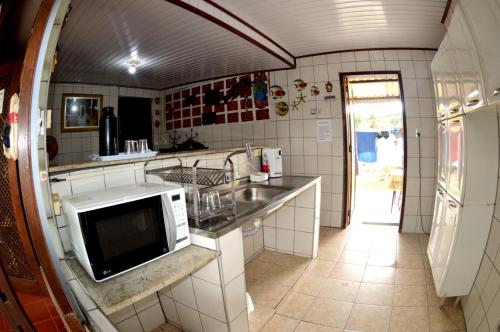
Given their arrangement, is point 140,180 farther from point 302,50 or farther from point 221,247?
point 302,50

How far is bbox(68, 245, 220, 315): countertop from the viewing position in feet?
2.25

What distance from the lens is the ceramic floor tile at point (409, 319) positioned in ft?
4.20

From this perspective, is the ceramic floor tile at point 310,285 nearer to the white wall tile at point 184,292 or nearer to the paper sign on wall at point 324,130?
the white wall tile at point 184,292

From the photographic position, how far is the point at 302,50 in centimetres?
246

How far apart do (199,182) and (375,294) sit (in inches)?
58.9

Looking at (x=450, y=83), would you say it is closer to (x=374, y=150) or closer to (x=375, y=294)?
(x=375, y=294)

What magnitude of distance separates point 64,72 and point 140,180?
225 centimetres

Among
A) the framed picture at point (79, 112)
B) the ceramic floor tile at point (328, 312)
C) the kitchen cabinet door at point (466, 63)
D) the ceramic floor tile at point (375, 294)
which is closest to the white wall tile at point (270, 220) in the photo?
the ceramic floor tile at point (328, 312)

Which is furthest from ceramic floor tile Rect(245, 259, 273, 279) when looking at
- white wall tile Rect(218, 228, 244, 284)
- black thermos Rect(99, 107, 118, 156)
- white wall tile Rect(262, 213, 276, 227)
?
black thermos Rect(99, 107, 118, 156)

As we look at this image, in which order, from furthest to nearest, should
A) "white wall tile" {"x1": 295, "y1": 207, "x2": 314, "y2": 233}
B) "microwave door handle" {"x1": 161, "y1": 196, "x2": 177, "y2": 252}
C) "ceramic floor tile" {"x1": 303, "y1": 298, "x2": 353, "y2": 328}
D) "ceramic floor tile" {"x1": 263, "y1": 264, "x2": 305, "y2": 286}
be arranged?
"white wall tile" {"x1": 295, "y1": 207, "x2": 314, "y2": 233}, "ceramic floor tile" {"x1": 263, "y1": 264, "x2": 305, "y2": 286}, "ceramic floor tile" {"x1": 303, "y1": 298, "x2": 353, "y2": 328}, "microwave door handle" {"x1": 161, "y1": 196, "x2": 177, "y2": 252}

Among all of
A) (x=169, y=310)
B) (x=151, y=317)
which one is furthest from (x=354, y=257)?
(x=151, y=317)

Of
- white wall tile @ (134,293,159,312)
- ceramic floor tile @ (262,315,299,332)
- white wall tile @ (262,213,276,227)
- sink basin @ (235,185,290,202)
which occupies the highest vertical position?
sink basin @ (235,185,290,202)

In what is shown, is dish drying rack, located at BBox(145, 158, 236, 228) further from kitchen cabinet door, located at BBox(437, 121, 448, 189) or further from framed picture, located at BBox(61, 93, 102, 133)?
framed picture, located at BBox(61, 93, 102, 133)

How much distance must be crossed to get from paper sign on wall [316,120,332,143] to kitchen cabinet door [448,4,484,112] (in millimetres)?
1431
